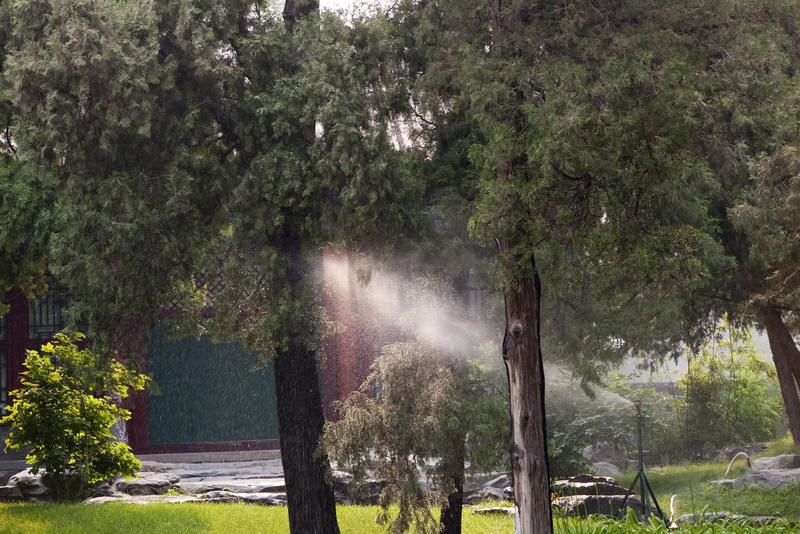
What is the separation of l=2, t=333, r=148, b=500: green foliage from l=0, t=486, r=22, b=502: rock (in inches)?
22.9

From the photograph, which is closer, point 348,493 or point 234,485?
point 348,493

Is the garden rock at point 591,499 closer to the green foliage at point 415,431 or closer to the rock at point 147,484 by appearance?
the green foliage at point 415,431

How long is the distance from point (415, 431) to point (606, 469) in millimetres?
12354

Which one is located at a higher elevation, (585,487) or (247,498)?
(247,498)

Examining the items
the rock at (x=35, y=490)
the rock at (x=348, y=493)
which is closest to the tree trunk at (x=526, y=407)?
the rock at (x=348, y=493)

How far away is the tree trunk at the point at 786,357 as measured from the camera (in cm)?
1544

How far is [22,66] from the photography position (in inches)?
372

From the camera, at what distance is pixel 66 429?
13.6 m

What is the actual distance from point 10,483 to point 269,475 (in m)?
4.41

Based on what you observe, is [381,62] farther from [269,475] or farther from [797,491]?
[797,491]

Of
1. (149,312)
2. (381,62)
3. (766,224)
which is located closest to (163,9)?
(381,62)

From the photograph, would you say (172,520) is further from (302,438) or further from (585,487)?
(585,487)

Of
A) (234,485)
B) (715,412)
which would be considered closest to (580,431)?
(715,412)

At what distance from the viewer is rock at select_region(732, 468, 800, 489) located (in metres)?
16.6
